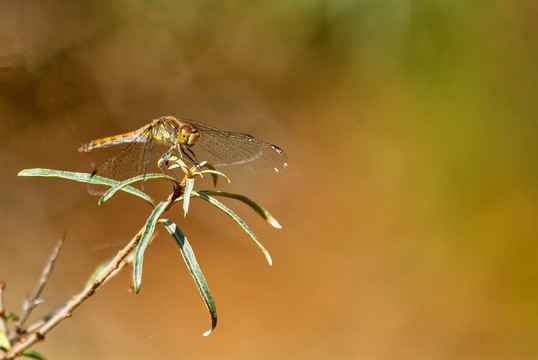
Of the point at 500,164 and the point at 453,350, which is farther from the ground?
the point at 500,164

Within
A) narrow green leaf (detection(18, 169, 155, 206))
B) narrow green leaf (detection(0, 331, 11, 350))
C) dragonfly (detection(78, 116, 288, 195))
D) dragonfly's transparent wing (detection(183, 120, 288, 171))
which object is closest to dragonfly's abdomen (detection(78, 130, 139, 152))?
dragonfly (detection(78, 116, 288, 195))

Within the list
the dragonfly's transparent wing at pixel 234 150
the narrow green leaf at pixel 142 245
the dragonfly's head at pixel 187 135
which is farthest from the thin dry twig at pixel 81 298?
the dragonfly's transparent wing at pixel 234 150

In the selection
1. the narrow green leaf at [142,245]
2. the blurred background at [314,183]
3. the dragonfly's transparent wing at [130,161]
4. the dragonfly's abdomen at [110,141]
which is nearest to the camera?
the narrow green leaf at [142,245]

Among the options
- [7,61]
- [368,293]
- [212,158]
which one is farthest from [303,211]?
[7,61]

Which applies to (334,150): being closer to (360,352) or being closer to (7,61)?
(360,352)

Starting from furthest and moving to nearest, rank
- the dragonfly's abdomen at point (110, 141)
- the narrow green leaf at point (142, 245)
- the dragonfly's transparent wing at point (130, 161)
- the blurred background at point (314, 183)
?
the blurred background at point (314, 183) < the dragonfly's abdomen at point (110, 141) < the dragonfly's transparent wing at point (130, 161) < the narrow green leaf at point (142, 245)

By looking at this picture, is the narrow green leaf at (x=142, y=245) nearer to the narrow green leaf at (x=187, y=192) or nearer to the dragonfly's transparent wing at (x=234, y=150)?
the narrow green leaf at (x=187, y=192)
